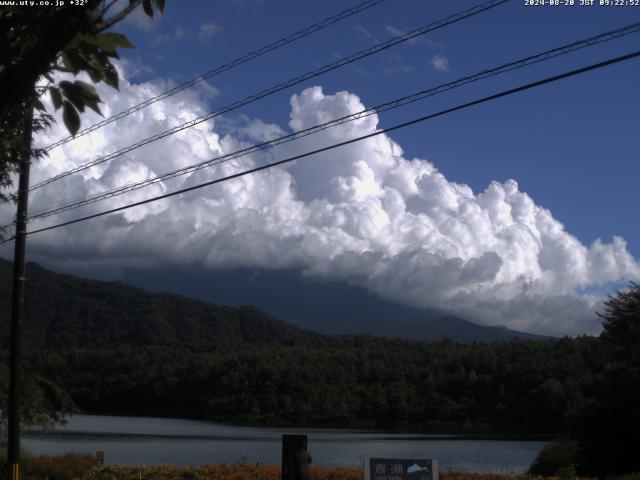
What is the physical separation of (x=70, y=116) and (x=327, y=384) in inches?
3348

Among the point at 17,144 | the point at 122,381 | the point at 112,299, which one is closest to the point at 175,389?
the point at 122,381

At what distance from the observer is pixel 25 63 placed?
13.2ft

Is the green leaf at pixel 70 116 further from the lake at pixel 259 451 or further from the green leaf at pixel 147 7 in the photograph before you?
the lake at pixel 259 451

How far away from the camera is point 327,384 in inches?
3457

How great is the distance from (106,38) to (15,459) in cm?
1341

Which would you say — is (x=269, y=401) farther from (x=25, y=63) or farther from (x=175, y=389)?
(x=25, y=63)

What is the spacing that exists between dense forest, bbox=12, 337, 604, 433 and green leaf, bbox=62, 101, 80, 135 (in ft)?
222

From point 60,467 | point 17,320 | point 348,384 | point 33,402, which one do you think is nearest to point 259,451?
point 60,467

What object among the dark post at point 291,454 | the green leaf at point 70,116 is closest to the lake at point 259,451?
the dark post at point 291,454

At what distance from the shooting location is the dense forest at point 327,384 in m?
72.7

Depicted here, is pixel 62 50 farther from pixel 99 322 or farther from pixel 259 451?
pixel 99 322

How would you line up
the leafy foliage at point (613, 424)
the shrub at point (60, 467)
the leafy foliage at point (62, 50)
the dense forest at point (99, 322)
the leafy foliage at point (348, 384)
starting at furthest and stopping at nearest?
the dense forest at point (99, 322) < the leafy foliage at point (348, 384) < the leafy foliage at point (613, 424) < the shrub at point (60, 467) < the leafy foliage at point (62, 50)

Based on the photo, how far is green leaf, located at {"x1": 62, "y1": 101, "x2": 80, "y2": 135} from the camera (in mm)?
4246

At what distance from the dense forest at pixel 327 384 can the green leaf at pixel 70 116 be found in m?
67.7
